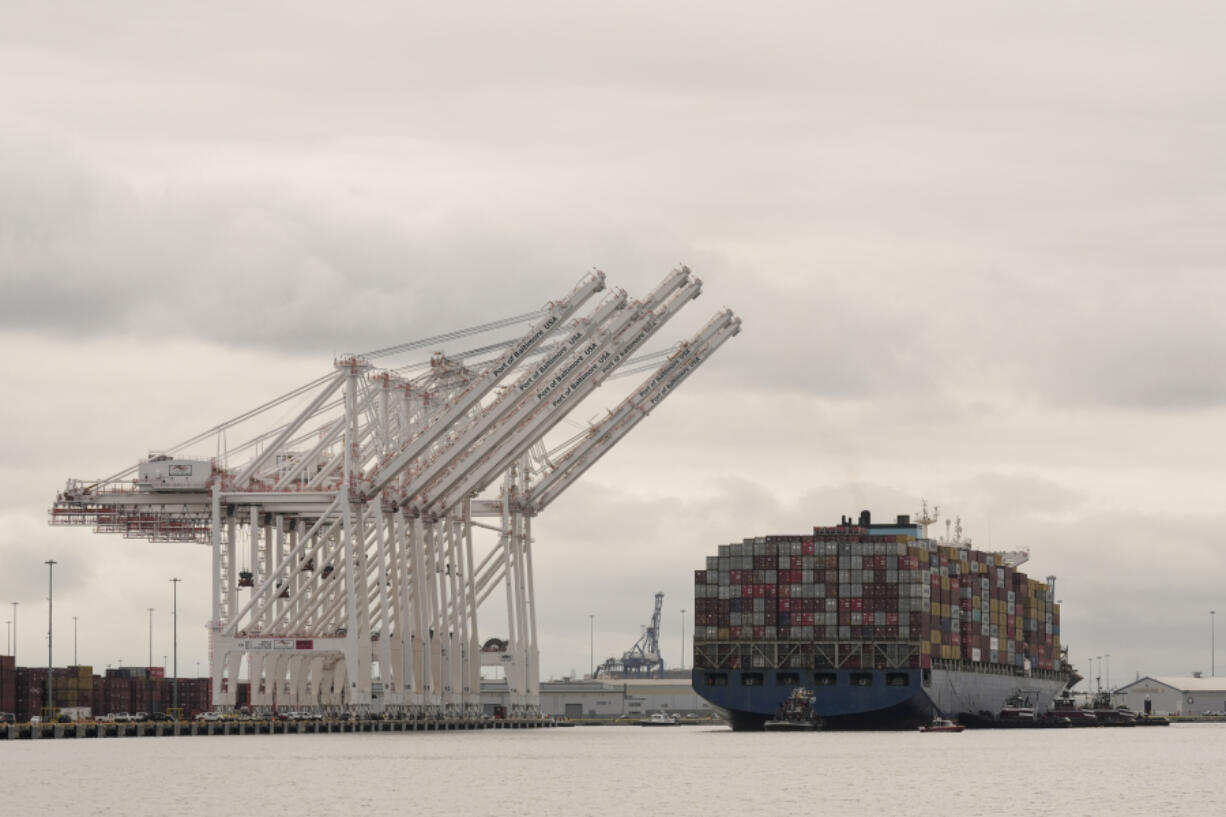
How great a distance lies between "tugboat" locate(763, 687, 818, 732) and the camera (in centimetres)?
11962

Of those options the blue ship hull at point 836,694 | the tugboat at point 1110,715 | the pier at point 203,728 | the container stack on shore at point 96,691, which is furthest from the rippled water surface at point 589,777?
the tugboat at point 1110,715

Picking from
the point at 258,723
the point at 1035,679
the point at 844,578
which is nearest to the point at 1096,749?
the point at 844,578

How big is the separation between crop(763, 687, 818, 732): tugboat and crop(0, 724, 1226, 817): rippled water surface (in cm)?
1286

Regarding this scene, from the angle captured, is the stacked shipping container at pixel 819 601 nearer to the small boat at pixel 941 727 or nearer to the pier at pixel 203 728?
the small boat at pixel 941 727

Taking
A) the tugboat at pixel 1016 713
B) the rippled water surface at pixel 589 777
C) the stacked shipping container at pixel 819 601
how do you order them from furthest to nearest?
the tugboat at pixel 1016 713 → the stacked shipping container at pixel 819 601 → the rippled water surface at pixel 589 777

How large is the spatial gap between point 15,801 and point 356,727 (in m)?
41.3

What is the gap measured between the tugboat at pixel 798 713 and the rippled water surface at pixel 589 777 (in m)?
12.9

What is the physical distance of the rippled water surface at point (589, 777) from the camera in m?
61.8

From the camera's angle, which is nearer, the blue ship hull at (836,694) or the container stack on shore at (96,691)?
the blue ship hull at (836,694)

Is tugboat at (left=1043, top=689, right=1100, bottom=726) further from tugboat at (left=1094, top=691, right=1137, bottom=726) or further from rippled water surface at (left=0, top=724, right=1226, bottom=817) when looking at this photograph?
rippled water surface at (left=0, top=724, right=1226, bottom=817)

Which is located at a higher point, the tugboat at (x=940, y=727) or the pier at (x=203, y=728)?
the pier at (x=203, y=728)

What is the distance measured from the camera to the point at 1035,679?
151250 millimetres

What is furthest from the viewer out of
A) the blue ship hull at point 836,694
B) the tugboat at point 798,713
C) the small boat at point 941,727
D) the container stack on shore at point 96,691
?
the container stack on shore at point 96,691

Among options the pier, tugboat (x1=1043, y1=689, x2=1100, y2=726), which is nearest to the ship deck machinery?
the pier
